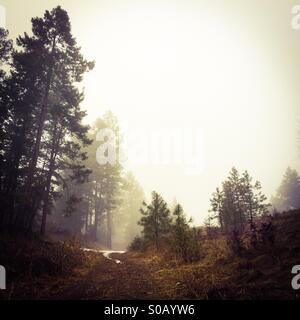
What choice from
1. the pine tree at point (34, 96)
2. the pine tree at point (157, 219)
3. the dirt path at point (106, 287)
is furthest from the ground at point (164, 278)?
the pine tree at point (157, 219)

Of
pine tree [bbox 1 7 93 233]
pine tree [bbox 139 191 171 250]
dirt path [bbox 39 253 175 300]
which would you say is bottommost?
dirt path [bbox 39 253 175 300]

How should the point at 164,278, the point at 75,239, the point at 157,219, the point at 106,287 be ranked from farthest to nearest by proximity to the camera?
the point at 157,219, the point at 75,239, the point at 164,278, the point at 106,287

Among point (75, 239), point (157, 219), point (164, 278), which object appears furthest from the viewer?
point (157, 219)

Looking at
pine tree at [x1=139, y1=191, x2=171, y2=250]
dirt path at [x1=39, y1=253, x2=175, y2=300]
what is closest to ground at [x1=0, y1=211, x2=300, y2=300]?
dirt path at [x1=39, y1=253, x2=175, y2=300]

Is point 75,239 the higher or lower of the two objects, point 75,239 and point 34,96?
the lower

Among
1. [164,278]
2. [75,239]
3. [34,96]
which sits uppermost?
[34,96]

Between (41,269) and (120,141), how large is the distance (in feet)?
111

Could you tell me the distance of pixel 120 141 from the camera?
140 feet

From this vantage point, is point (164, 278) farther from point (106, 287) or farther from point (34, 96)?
point (34, 96)

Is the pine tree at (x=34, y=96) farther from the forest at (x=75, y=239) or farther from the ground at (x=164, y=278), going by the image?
the ground at (x=164, y=278)

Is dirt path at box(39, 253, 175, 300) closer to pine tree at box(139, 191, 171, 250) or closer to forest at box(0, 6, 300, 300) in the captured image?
forest at box(0, 6, 300, 300)

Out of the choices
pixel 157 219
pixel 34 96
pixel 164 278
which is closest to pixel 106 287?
pixel 164 278
